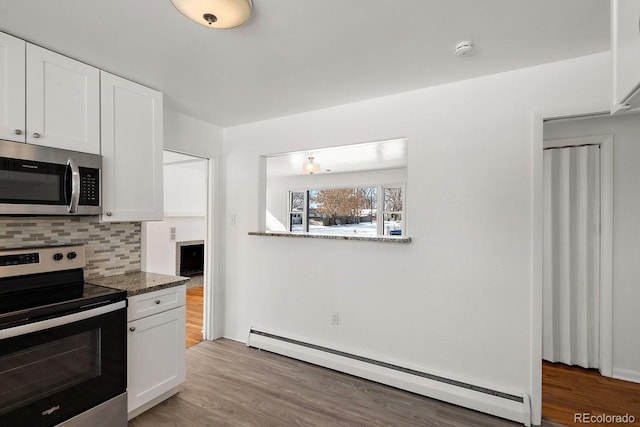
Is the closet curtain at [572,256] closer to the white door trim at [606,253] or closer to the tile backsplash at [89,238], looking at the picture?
the white door trim at [606,253]

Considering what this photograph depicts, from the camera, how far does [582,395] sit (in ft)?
8.02

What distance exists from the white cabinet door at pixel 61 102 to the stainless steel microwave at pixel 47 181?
8 centimetres

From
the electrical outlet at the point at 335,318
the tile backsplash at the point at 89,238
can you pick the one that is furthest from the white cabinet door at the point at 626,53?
the tile backsplash at the point at 89,238

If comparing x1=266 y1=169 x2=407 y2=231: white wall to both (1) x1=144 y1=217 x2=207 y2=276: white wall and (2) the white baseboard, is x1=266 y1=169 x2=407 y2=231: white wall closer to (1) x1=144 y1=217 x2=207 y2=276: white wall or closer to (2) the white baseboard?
(1) x1=144 y1=217 x2=207 y2=276: white wall

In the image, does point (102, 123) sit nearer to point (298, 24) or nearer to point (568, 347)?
point (298, 24)

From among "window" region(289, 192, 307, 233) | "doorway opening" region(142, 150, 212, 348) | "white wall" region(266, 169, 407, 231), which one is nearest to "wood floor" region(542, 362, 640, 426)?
"doorway opening" region(142, 150, 212, 348)

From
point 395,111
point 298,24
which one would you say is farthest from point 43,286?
point 395,111

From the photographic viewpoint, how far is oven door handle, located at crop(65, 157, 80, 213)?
1934 millimetres

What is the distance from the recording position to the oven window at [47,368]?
5.03 ft

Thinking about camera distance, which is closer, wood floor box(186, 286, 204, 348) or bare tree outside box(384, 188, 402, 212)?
wood floor box(186, 286, 204, 348)

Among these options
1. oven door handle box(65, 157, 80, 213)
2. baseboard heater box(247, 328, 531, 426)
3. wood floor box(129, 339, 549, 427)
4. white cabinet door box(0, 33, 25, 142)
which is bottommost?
wood floor box(129, 339, 549, 427)

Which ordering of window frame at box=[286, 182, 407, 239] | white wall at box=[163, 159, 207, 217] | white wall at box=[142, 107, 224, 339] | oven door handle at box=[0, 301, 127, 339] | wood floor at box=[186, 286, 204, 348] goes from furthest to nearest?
window frame at box=[286, 182, 407, 239]
white wall at box=[163, 159, 207, 217]
wood floor at box=[186, 286, 204, 348]
white wall at box=[142, 107, 224, 339]
oven door handle at box=[0, 301, 127, 339]

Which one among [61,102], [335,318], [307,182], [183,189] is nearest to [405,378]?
[335,318]

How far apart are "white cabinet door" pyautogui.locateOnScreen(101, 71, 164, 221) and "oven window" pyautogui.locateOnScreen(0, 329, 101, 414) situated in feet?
2.70
